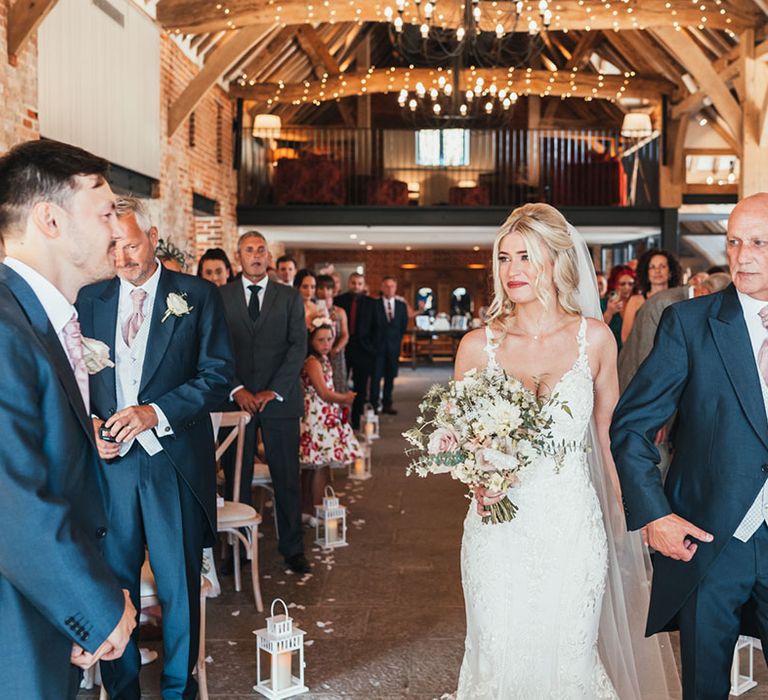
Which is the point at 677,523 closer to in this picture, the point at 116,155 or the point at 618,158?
the point at 116,155

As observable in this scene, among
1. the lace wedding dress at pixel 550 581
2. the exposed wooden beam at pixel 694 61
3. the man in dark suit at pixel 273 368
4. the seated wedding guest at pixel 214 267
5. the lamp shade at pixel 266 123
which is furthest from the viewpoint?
the lamp shade at pixel 266 123

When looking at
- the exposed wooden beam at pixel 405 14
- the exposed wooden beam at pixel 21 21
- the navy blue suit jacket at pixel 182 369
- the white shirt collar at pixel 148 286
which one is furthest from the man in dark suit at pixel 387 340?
the white shirt collar at pixel 148 286

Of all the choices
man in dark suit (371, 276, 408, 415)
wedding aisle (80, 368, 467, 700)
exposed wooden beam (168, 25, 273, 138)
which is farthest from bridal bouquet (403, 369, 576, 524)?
exposed wooden beam (168, 25, 273, 138)

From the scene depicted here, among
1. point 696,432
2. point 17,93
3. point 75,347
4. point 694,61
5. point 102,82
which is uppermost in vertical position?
point 694,61

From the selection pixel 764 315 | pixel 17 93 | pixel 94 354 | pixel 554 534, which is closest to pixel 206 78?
pixel 17 93

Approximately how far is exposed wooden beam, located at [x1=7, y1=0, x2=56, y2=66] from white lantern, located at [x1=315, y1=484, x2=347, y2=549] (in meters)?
4.02

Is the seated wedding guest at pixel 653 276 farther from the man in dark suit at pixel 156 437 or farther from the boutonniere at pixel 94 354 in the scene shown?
the boutonniere at pixel 94 354

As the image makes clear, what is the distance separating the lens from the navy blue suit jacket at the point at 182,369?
3.30 metres

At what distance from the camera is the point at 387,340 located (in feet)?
41.2

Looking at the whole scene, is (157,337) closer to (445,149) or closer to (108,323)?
(108,323)

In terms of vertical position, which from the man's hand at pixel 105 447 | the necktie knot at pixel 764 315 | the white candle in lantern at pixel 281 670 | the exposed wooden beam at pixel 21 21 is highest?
the exposed wooden beam at pixel 21 21

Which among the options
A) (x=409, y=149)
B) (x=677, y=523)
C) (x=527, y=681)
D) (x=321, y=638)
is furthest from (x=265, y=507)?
(x=409, y=149)

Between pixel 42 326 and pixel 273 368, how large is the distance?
3.48m

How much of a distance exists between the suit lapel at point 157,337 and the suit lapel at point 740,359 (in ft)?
6.16
